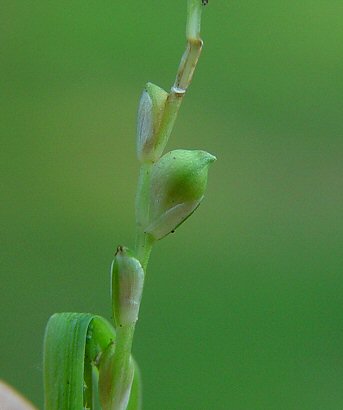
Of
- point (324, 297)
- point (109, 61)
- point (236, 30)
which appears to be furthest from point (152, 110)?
point (236, 30)

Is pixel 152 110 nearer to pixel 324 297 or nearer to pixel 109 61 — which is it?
pixel 324 297

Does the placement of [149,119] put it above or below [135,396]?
above

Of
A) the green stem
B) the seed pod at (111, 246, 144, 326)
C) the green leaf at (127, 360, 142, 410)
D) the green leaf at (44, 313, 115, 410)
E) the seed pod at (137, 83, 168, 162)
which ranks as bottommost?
the green leaf at (127, 360, 142, 410)

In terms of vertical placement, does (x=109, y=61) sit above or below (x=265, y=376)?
above

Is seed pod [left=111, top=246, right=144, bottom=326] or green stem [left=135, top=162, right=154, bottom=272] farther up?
green stem [left=135, top=162, right=154, bottom=272]
